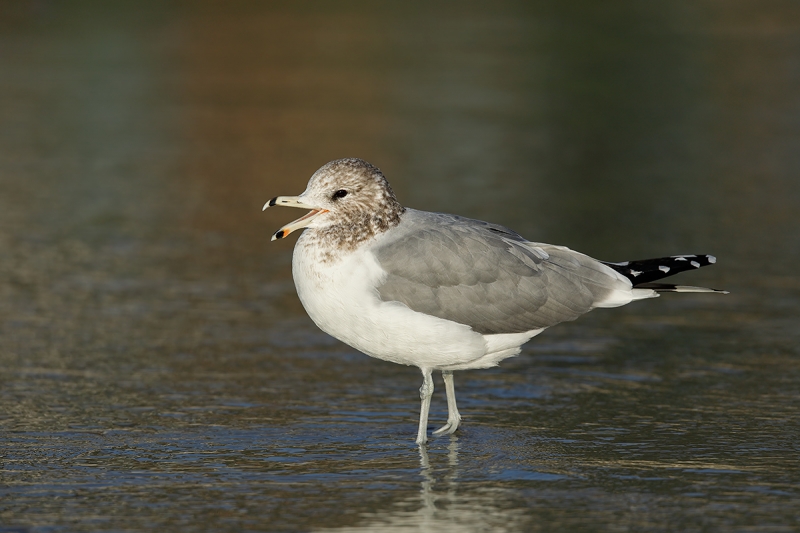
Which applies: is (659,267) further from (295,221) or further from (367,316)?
(295,221)

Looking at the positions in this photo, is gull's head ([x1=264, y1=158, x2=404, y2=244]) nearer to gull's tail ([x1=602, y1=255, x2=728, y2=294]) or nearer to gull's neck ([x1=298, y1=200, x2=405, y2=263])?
gull's neck ([x1=298, y1=200, x2=405, y2=263])

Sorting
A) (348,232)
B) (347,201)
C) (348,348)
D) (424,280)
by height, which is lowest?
(348,348)

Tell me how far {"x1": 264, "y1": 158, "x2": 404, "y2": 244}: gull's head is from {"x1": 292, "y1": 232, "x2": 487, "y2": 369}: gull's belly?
0.59ft

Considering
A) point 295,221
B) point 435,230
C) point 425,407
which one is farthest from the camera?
point 435,230

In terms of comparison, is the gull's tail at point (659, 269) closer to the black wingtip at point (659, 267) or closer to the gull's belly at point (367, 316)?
the black wingtip at point (659, 267)

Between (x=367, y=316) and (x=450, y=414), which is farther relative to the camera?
(x=450, y=414)

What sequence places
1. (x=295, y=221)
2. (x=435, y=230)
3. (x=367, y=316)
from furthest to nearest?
(x=435, y=230)
(x=295, y=221)
(x=367, y=316)

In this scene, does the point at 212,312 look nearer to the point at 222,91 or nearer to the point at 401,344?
the point at 401,344

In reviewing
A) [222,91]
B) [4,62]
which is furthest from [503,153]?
[4,62]

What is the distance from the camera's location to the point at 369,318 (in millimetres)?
7320

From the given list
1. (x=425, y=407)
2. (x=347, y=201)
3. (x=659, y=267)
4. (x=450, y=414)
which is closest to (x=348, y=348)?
(x=450, y=414)

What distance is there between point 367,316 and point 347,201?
2.50 ft

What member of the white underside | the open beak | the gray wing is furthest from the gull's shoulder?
the open beak

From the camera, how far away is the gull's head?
7.61 meters
